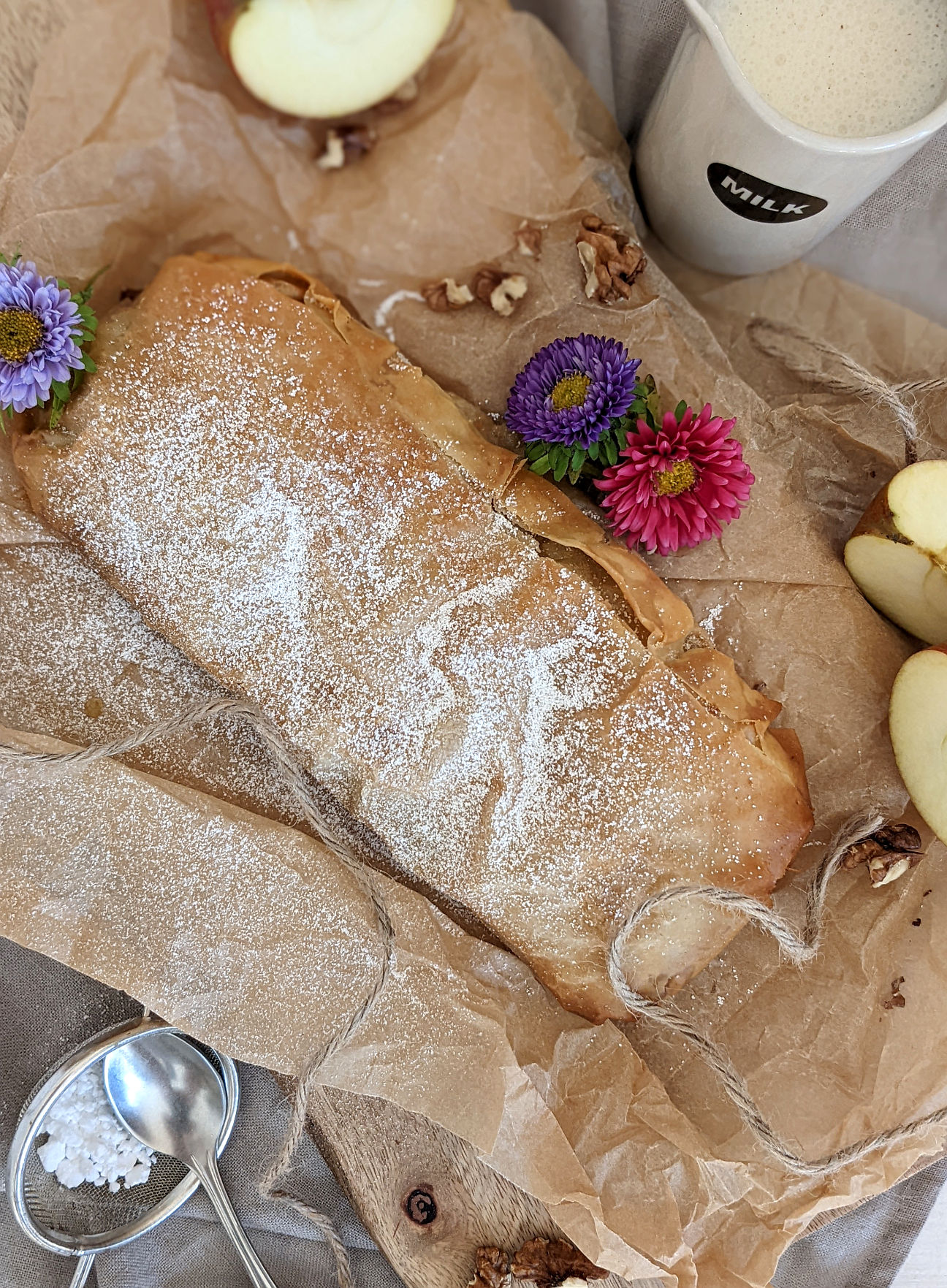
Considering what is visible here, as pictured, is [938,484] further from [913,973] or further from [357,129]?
[357,129]

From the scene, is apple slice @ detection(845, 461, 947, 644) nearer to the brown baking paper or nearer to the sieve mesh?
the brown baking paper

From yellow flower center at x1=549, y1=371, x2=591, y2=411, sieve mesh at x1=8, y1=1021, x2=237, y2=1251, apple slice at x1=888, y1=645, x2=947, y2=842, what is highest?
yellow flower center at x1=549, y1=371, x2=591, y2=411

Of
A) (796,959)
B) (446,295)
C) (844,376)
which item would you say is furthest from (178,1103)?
(844,376)

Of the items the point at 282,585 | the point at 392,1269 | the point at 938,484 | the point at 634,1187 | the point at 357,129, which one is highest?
the point at 357,129

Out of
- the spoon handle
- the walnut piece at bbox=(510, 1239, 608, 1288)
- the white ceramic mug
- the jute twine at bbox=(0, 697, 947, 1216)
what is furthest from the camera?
the spoon handle

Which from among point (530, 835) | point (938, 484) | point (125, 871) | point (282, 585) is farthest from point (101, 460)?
point (938, 484)

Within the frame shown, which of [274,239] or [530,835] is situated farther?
[274,239]

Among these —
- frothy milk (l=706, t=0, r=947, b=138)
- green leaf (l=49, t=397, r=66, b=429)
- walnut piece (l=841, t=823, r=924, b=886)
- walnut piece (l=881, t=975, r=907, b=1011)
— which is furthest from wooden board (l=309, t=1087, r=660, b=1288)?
frothy milk (l=706, t=0, r=947, b=138)
